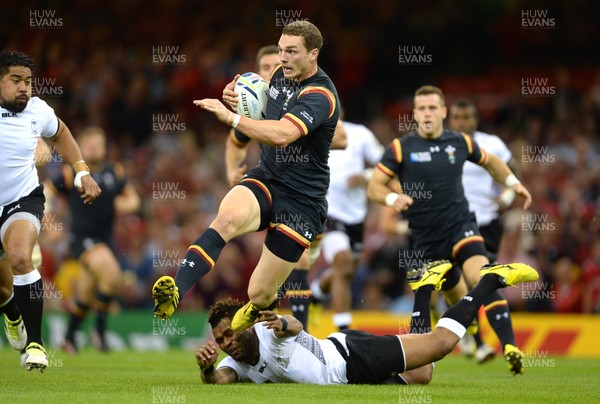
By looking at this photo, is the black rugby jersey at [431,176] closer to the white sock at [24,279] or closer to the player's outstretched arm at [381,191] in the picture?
the player's outstretched arm at [381,191]

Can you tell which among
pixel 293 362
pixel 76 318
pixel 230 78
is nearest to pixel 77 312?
pixel 76 318

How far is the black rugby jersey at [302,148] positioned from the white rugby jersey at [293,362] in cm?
126

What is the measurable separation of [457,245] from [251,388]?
336 centimetres

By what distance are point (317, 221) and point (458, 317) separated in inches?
54.7

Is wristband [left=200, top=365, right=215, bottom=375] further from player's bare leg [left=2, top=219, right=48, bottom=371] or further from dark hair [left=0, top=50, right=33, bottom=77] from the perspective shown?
dark hair [left=0, top=50, right=33, bottom=77]

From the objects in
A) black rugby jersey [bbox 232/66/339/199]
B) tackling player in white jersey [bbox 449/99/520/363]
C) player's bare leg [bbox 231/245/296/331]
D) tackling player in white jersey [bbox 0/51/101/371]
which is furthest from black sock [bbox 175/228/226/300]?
tackling player in white jersey [bbox 449/99/520/363]

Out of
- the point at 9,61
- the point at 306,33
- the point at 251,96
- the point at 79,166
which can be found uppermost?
the point at 306,33

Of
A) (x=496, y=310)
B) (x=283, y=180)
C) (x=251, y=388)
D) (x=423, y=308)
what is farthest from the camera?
(x=496, y=310)

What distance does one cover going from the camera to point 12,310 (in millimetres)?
8773

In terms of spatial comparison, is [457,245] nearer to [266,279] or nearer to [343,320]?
[343,320]

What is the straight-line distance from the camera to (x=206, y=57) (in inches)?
828

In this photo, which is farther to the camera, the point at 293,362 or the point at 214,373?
the point at 214,373

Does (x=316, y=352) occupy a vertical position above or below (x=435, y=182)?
below

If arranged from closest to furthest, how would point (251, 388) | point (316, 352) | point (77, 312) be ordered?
point (251, 388) < point (316, 352) < point (77, 312)
